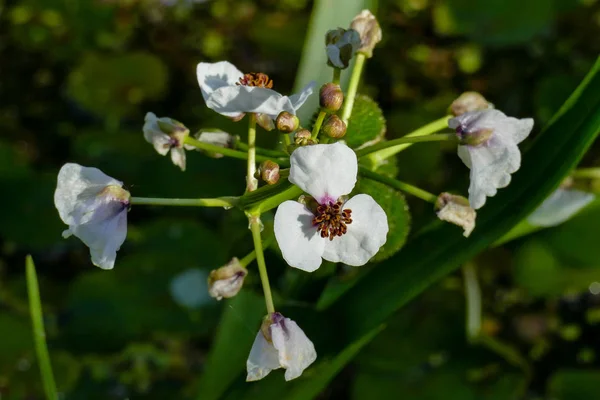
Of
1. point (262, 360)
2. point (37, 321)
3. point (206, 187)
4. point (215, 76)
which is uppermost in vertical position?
point (215, 76)

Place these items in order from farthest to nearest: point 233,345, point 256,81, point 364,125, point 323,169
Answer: point 233,345 → point 364,125 → point 256,81 → point 323,169

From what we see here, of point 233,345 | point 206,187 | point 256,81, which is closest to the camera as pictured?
point 256,81

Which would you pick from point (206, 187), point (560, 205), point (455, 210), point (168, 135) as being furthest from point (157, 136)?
point (206, 187)

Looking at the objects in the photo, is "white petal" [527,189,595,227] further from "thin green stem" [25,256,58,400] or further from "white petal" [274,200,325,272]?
"thin green stem" [25,256,58,400]

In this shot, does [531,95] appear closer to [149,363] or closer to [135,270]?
[135,270]

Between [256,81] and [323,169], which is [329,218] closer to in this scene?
[323,169]
